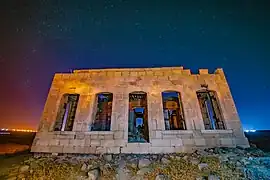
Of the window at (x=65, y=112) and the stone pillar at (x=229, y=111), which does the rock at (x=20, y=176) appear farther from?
the stone pillar at (x=229, y=111)

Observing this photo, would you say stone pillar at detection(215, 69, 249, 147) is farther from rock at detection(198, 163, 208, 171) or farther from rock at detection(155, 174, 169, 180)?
rock at detection(155, 174, 169, 180)

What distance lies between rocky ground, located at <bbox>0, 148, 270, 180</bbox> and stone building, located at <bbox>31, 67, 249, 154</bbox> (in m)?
0.74

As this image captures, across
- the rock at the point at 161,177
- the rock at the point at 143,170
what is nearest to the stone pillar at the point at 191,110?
the rock at the point at 143,170

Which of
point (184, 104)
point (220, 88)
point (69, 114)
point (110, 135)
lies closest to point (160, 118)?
point (184, 104)

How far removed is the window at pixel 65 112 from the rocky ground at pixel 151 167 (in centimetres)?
230

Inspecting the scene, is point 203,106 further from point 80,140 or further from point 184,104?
point 80,140

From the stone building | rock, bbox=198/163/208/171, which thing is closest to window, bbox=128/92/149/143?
the stone building

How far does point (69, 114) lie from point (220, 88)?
29.2 feet

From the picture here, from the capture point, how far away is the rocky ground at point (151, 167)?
15.1ft

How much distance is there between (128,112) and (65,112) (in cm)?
379

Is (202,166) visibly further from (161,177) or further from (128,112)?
(128,112)

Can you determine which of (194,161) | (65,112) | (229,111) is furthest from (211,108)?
(65,112)

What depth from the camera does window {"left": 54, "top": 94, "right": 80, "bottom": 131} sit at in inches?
331

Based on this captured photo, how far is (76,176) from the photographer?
4.84 metres
